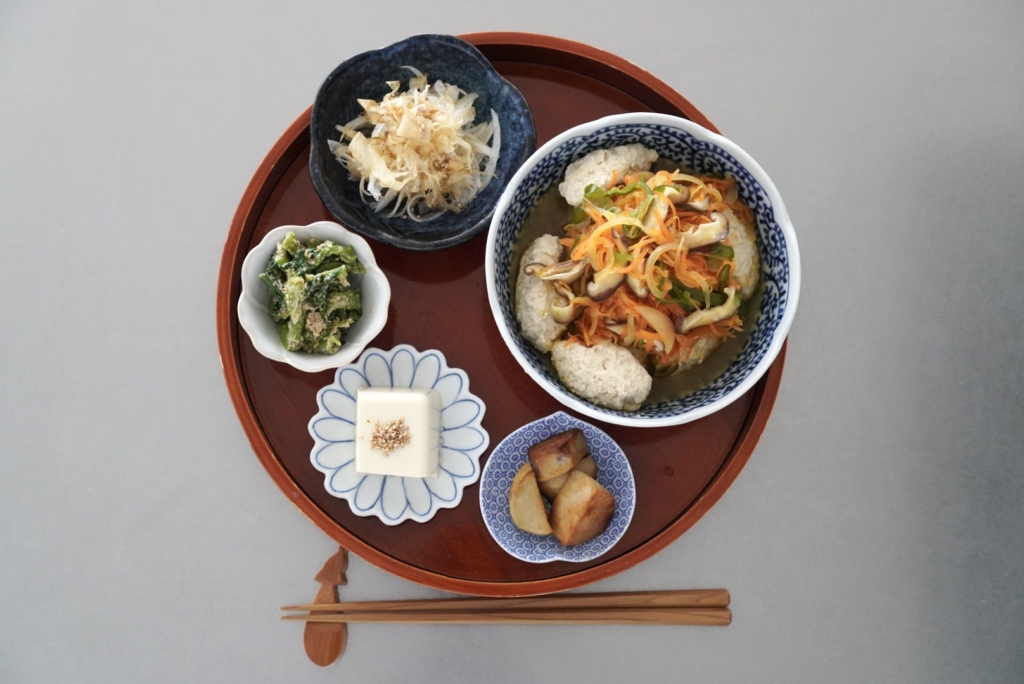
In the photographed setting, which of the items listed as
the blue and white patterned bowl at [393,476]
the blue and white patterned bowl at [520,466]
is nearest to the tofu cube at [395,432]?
the blue and white patterned bowl at [393,476]

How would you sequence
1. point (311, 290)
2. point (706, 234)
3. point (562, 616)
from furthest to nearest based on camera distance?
point (562, 616)
point (311, 290)
point (706, 234)

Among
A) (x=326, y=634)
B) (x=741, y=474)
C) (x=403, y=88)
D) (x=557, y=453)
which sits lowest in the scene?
(x=326, y=634)

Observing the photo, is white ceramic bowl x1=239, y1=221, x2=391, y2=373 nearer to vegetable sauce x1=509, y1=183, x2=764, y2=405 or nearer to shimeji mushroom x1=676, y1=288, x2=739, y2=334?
vegetable sauce x1=509, y1=183, x2=764, y2=405

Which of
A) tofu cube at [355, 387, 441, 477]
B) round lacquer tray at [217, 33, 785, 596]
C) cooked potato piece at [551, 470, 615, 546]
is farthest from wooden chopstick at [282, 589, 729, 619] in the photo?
tofu cube at [355, 387, 441, 477]

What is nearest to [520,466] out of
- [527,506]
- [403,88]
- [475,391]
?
[527,506]

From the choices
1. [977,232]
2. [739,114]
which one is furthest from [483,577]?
[977,232]

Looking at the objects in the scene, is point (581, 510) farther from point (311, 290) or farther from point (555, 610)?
point (311, 290)

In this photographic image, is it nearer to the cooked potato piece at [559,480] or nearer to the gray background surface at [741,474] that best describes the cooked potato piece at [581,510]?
the cooked potato piece at [559,480]

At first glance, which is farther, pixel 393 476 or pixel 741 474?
pixel 741 474
